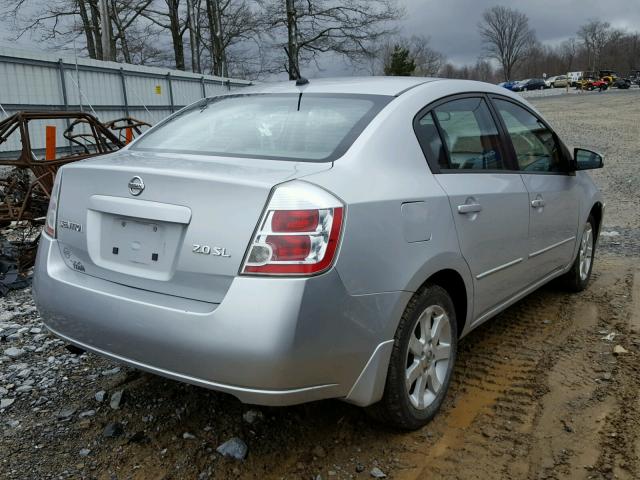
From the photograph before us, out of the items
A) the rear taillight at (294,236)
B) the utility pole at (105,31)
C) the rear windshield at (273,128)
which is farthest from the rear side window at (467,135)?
the utility pole at (105,31)

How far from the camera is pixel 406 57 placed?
6172cm

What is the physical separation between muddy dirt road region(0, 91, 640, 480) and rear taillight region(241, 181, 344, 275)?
0.96 meters

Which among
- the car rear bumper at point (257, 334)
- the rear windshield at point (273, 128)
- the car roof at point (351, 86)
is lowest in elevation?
the car rear bumper at point (257, 334)

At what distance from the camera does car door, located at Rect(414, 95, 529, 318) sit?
2.84 meters

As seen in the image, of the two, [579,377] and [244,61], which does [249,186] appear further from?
[244,61]

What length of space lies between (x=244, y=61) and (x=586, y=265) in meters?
37.3

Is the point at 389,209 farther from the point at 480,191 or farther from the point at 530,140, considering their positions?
the point at 530,140

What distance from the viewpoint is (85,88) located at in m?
15.4

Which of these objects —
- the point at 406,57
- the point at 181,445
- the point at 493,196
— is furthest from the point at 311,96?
the point at 406,57

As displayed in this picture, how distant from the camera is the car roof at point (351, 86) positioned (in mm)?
2988

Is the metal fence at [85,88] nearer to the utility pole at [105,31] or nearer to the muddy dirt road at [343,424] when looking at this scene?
the utility pole at [105,31]

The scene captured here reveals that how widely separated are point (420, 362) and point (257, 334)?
3.15 feet

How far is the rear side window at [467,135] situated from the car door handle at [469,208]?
203 mm

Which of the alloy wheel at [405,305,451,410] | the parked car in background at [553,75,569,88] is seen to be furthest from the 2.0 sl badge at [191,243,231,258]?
the parked car in background at [553,75,569,88]
